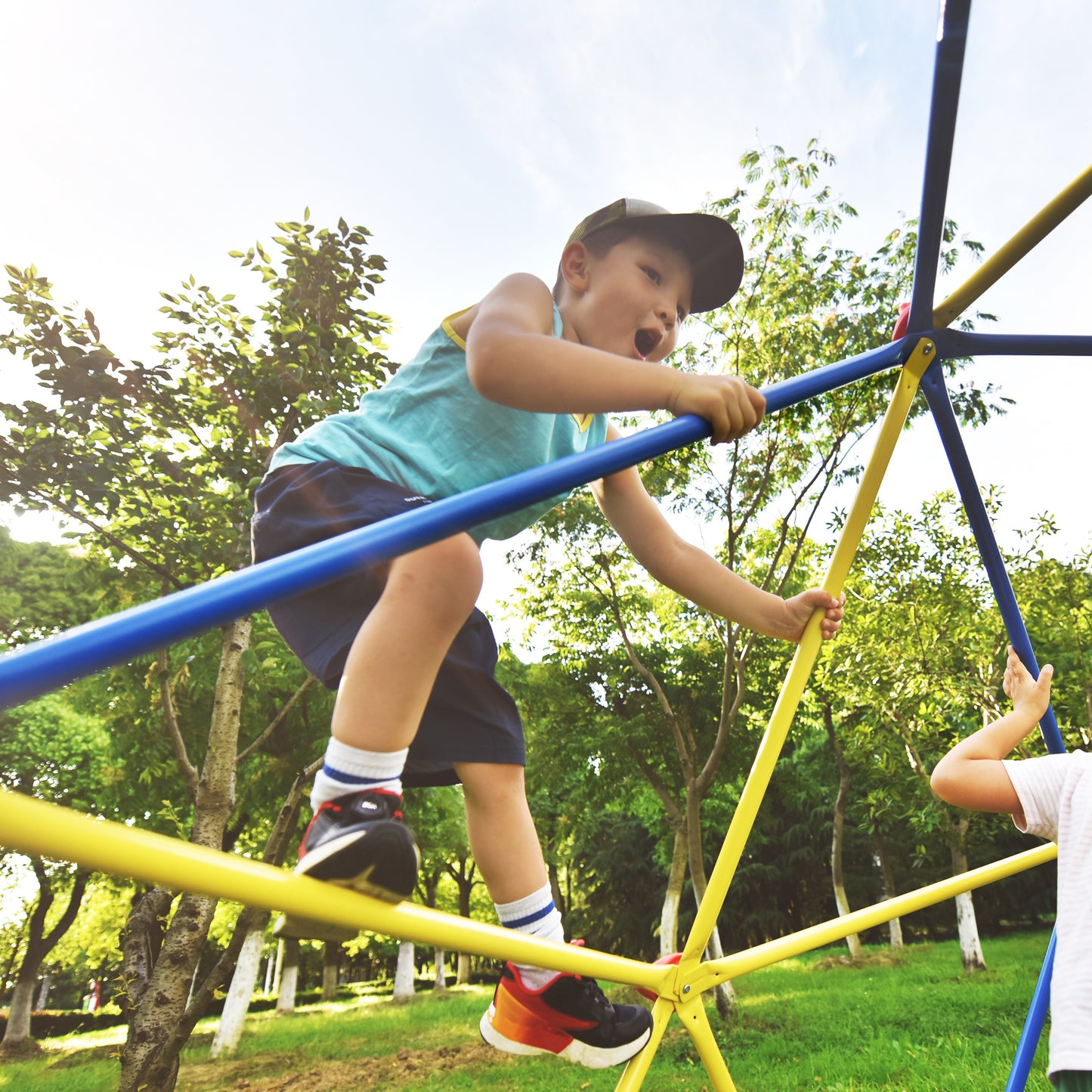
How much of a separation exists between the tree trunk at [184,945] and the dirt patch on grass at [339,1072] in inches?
107

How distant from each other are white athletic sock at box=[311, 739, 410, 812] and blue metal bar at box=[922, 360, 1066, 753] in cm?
140

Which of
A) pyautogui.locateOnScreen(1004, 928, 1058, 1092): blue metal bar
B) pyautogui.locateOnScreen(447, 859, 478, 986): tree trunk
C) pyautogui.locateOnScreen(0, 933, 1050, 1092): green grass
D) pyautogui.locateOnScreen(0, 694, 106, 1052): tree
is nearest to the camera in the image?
pyautogui.locateOnScreen(1004, 928, 1058, 1092): blue metal bar

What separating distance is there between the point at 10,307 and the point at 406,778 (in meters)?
3.67

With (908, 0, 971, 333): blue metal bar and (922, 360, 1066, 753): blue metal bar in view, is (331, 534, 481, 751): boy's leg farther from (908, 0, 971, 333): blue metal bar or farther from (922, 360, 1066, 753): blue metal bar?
(922, 360, 1066, 753): blue metal bar

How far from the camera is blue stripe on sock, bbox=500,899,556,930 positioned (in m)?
1.07

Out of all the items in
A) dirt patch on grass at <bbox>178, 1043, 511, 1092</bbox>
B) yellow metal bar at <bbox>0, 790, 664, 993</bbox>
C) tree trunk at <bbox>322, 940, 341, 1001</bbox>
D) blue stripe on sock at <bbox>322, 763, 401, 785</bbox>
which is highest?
blue stripe on sock at <bbox>322, 763, 401, 785</bbox>

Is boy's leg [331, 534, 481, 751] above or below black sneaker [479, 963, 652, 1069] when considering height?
above

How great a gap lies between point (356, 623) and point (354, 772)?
22 cm

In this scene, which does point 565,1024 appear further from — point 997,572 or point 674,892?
point 674,892

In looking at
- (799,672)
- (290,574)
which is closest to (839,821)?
(799,672)

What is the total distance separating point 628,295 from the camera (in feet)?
3.86

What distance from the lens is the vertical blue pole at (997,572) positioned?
1.72 meters

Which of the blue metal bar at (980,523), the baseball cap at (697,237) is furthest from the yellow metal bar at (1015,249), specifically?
the baseball cap at (697,237)

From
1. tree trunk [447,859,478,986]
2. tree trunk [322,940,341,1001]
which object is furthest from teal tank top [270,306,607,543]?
tree trunk [322,940,341,1001]
